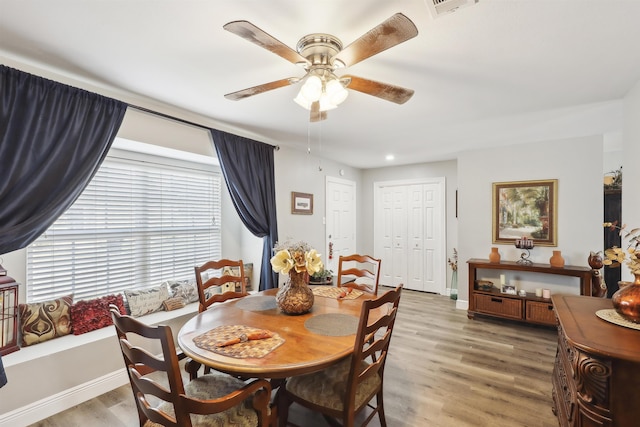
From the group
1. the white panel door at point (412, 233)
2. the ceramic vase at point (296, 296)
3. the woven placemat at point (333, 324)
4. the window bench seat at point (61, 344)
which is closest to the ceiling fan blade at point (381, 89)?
the ceramic vase at point (296, 296)

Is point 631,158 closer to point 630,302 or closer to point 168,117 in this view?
point 630,302

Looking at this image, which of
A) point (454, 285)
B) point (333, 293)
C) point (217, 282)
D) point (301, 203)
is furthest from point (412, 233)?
point (217, 282)

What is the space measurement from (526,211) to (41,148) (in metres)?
5.10

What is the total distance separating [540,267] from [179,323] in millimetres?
4176

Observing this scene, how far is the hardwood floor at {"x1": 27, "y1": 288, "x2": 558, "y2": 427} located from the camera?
79.0 inches

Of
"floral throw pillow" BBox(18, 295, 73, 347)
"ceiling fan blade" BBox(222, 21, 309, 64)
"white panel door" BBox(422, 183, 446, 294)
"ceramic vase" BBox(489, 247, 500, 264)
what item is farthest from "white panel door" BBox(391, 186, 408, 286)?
"floral throw pillow" BBox(18, 295, 73, 347)

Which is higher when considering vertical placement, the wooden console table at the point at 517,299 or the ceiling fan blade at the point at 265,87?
the ceiling fan blade at the point at 265,87

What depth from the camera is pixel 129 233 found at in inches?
116

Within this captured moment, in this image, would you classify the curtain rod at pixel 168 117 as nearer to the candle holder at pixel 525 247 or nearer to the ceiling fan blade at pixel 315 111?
the ceiling fan blade at pixel 315 111

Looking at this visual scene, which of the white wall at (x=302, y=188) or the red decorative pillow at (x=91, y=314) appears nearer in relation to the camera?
the red decorative pillow at (x=91, y=314)

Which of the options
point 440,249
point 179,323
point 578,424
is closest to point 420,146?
point 440,249

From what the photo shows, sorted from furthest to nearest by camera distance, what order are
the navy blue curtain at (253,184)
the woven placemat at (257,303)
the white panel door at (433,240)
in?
the white panel door at (433,240), the navy blue curtain at (253,184), the woven placemat at (257,303)

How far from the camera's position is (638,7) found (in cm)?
142

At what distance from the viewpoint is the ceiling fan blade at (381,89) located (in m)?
1.69
